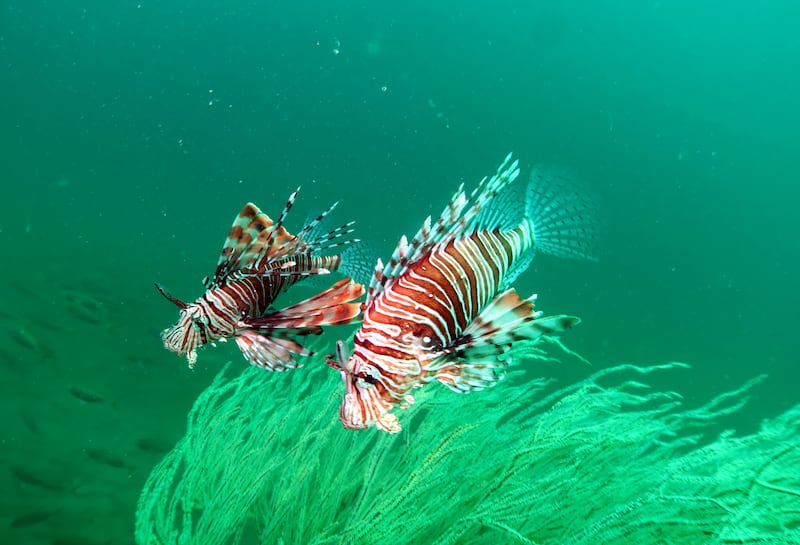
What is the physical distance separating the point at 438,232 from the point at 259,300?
96 centimetres

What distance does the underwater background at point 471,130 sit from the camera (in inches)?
1252

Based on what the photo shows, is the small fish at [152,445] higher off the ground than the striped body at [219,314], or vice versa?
the striped body at [219,314]

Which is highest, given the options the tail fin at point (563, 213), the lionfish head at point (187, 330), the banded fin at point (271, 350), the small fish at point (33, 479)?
the tail fin at point (563, 213)

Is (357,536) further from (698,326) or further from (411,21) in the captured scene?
(411,21)

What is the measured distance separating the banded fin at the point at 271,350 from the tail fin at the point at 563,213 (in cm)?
160

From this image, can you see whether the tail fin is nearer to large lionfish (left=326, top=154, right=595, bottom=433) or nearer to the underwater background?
large lionfish (left=326, top=154, right=595, bottom=433)

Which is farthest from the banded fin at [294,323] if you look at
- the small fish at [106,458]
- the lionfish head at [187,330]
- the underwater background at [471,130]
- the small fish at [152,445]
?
the underwater background at [471,130]

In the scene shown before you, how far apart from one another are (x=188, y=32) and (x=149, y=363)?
45.9m

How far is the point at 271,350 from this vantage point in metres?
2.27

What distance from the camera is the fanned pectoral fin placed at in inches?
69.8

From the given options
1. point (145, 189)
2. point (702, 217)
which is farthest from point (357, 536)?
point (702, 217)

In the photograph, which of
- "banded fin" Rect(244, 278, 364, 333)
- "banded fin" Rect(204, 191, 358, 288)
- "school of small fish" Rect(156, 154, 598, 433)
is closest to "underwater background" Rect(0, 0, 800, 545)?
"banded fin" Rect(204, 191, 358, 288)

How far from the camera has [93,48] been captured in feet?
161

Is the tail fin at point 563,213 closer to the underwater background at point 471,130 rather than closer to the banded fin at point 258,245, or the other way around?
the banded fin at point 258,245
